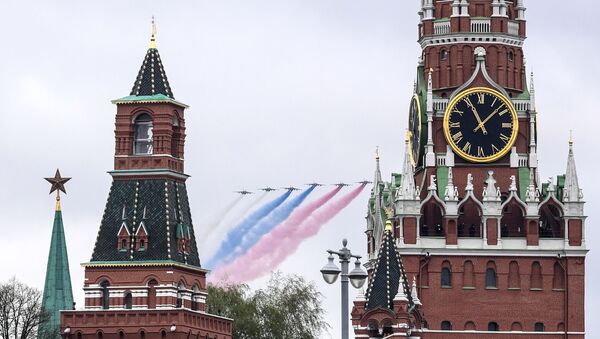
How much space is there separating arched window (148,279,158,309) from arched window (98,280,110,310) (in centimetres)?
212

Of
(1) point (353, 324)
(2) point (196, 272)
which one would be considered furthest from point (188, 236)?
(1) point (353, 324)

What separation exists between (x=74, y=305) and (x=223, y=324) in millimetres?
7873

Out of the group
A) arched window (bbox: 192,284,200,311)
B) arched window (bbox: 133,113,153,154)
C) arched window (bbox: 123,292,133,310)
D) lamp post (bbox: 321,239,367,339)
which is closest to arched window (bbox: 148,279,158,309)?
arched window (bbox: 123,292,133,310)

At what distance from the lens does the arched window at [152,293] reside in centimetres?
17488

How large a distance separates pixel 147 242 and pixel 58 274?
46.7 feet

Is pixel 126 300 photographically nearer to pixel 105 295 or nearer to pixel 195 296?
pixel 105 295

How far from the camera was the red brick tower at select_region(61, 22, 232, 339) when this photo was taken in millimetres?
174250

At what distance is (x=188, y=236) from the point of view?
582 feet

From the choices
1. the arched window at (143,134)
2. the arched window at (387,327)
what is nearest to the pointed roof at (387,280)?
the arched window at (387,327)

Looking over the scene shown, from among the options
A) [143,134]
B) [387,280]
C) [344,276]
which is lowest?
[344,276]

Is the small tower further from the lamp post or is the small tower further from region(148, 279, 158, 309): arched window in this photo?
the lamp post

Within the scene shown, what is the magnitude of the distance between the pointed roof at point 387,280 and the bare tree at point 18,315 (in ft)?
68.7

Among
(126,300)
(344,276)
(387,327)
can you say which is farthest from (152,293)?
(344,276)

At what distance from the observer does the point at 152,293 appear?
17512cm
